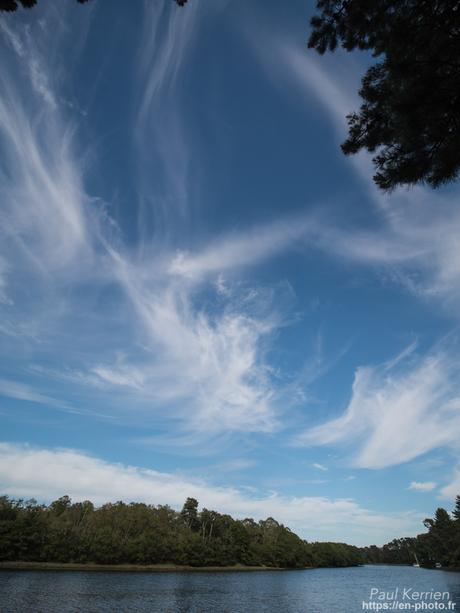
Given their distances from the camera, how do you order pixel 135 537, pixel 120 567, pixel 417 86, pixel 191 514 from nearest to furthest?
pixel 417 86 → pixel 120 567 → pixel 135 537 → pixel 191 514

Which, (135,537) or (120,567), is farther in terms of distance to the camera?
(135,537)

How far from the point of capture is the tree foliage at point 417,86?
6.92 meters

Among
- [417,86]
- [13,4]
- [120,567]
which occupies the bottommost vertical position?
[120,567]

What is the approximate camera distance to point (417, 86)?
6.95 meters

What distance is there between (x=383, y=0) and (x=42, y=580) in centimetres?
6679

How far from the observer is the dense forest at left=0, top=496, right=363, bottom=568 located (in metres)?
71.8

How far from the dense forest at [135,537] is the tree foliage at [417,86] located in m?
84.7

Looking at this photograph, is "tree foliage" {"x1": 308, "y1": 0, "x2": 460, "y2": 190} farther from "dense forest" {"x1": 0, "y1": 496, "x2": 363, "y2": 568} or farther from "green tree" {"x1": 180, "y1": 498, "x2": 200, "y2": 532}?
"green tree" {"x1": 180, "y1": 498, "x2": 200, "y2": 532}

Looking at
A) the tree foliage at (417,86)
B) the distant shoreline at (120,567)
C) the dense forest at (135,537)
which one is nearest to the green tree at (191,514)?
the dense forest at (135,537)

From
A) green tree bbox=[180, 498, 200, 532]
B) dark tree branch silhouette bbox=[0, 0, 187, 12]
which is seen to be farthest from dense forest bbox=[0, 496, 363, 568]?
dark tree branch silhouette bbox=[0, 0, 187, 12]

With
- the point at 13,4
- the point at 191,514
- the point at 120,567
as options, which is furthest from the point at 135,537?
the point at 13,4

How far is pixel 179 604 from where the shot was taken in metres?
39.9

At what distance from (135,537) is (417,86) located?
10848cm

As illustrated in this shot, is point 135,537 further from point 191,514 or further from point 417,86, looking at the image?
point 417,86
